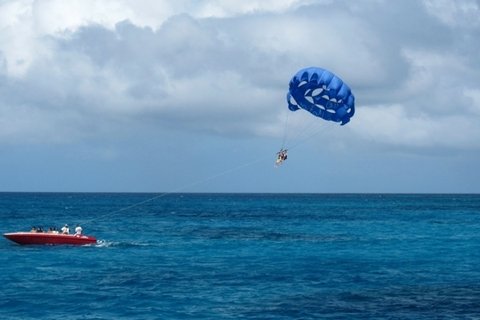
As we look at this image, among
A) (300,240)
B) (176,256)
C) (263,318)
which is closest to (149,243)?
(176,256)

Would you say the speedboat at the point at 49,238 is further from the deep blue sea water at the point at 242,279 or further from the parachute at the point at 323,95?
the parachute at the point at 323,95

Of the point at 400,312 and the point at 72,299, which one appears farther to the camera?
the point at 72,299

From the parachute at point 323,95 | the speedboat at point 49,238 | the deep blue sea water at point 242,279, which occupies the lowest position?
the deep blue sea water at point 242,279

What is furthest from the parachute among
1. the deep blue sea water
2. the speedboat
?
the speedboat

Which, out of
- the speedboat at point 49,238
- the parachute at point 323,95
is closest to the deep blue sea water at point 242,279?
the speedboat at point 49,238

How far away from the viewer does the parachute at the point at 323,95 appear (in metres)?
33.8

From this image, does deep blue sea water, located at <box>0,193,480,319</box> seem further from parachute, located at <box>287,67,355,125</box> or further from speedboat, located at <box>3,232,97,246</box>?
parachute, located at <box>287,67,355,125</box>

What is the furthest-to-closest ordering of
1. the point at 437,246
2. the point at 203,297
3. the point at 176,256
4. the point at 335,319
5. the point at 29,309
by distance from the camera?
the point at 437,246 < the point at 176,256 < the point at 203,297 < the point at 29,309 < the point at 335,319

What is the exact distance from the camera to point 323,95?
115 ft

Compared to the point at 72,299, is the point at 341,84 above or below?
above

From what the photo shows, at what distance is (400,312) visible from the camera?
27.1 meters

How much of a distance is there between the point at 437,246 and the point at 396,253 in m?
7.96

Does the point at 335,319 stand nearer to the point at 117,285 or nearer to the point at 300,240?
the point at 117,285

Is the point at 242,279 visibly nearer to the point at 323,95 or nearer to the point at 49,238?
the point at 323,95
